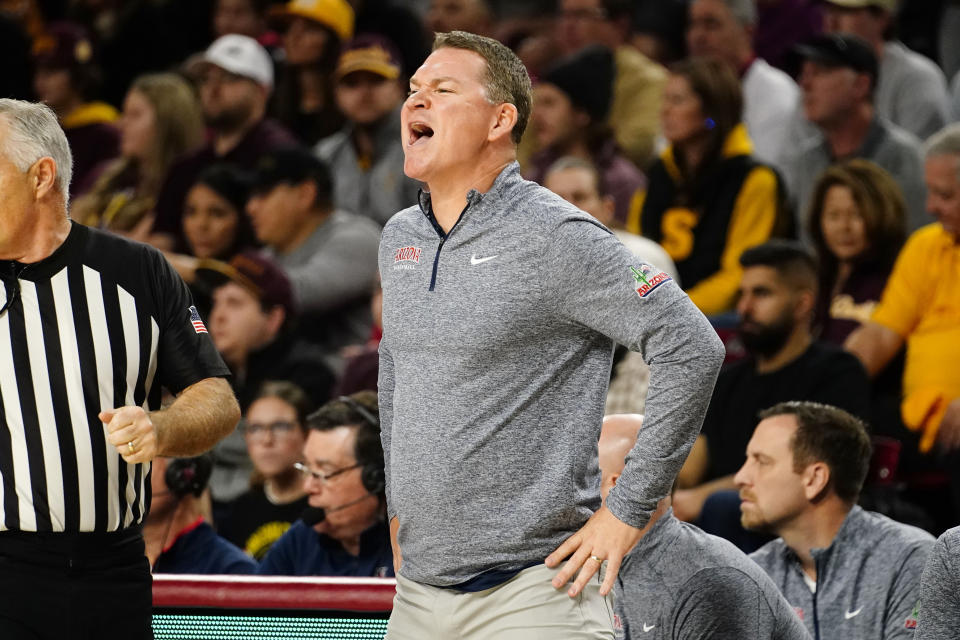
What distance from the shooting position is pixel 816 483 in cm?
414

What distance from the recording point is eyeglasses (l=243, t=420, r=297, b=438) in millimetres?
5699

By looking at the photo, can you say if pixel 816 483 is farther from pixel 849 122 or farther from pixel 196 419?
pixel 849 122

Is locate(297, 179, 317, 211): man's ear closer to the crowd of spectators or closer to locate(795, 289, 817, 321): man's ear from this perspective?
the crowd of spectators

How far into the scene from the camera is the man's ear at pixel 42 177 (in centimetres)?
287

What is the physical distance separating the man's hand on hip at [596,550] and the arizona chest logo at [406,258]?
1.93 ft

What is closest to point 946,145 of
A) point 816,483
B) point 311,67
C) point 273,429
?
point 816,483

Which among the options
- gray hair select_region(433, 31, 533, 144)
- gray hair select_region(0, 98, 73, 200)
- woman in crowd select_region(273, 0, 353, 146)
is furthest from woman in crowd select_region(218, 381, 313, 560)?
woman in crowd select_region(273, 0, 353, 146)

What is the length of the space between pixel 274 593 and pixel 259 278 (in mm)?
3435

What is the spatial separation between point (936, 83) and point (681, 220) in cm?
158

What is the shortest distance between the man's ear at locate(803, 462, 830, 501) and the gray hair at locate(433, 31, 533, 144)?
179cm

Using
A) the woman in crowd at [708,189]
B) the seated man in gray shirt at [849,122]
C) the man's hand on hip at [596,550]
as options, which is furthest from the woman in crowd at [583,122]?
the man's hand on hip at [596,550]

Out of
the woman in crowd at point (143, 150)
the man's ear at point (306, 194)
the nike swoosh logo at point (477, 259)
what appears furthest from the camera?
the woman in crowd at point (143, 150)

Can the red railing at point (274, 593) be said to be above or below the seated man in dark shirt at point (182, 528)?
above

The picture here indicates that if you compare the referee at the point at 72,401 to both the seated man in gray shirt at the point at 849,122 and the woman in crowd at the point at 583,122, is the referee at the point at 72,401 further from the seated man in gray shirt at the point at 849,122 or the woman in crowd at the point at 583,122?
the woman in crowd at the point at 583,122
